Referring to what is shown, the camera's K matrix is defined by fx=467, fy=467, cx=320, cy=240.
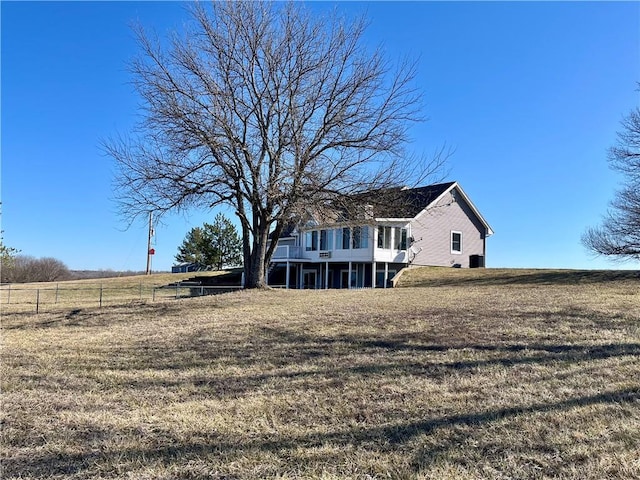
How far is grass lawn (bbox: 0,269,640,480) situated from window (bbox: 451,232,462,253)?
1910 cm

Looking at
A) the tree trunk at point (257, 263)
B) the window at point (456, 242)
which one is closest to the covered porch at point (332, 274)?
the window at point (456, 242)

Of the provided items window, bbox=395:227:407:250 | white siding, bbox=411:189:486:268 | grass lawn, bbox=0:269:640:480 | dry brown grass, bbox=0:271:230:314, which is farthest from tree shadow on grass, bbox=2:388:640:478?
window, bbox=395:227:407:250

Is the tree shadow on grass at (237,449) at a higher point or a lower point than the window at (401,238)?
lower


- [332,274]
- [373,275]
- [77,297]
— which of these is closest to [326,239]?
[332,274]

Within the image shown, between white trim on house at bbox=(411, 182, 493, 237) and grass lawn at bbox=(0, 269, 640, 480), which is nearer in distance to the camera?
grass lawn at bbox=(0, 269, 640, 480)

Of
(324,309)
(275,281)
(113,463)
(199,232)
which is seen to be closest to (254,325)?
(324,309)

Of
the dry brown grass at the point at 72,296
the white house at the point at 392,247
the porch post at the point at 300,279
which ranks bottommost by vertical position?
the dry brown grass at the point at 72,296

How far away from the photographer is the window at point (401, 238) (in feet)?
86.7

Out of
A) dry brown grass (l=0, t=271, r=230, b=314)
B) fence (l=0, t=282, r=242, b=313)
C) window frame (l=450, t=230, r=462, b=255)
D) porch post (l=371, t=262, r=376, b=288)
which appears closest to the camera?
dry brown grass (l=0, t=271, r=230, b=314)

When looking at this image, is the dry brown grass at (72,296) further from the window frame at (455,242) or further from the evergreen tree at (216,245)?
the window frame at (455,242)

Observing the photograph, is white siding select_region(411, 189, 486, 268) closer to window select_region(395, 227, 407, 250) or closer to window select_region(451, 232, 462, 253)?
window select_region(451, 232, 462, 253)

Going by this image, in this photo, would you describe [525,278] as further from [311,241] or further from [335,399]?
[335,399]

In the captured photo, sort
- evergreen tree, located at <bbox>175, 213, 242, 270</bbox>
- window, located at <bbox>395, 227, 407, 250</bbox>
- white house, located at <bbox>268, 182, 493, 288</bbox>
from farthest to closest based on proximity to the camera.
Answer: evergreen tree, located at <bbox>175, 213, 242, 270</bbox> < window, located at <bbox>395, 227, 407, 250</bbox> < white house, located at <bbox>268, 182, 493, 288</bbox>

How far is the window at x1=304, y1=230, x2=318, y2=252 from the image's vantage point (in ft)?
96.8
